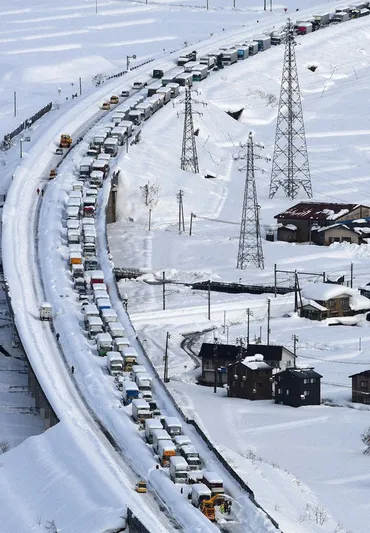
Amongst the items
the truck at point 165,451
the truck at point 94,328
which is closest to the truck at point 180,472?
the truck at point 165,451

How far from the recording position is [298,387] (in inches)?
1681

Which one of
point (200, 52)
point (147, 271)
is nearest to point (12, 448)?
point (147, 271)

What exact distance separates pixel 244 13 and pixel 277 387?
5436 centimetres

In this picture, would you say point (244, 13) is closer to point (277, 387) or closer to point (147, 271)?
point (147, 271)

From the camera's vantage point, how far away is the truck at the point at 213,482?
32.8 meters

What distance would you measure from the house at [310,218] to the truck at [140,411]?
21.0 meters

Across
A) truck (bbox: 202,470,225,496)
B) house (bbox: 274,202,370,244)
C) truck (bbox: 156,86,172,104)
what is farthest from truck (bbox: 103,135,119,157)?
truck (bbox: 202,470,225,496)

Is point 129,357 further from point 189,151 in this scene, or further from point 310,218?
point 189,151

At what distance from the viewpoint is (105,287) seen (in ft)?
158

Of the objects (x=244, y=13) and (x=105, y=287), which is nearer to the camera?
(x=105, y=287)

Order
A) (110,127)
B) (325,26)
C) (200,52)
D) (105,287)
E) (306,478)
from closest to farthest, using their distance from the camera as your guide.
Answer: (306,478) → (105,287) → (110,127) → (200,52) → (325,26)

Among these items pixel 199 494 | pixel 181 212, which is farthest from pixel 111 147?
pixel 199 494

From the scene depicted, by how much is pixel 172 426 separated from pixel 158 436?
73 centimetres

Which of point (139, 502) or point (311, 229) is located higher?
point (139, 502)
